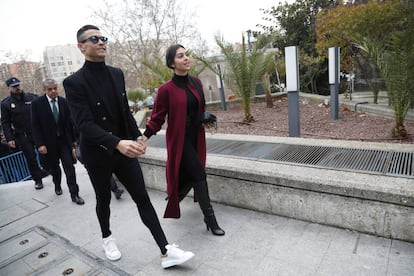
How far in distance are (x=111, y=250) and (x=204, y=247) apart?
2.97 ft

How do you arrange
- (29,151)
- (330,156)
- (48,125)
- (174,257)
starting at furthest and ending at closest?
(29,151)
(48,125)
(330,156)
(174,257)

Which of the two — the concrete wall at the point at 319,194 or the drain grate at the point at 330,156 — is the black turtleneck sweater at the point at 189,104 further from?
the drain grate at the point at 330,156

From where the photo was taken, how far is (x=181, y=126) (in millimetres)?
2832

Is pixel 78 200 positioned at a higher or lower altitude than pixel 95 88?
lower

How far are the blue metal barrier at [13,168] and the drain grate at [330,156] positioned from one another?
14.8 feet

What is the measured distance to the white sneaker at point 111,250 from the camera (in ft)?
8.82

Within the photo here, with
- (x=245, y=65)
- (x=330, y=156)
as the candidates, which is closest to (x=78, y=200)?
(x=330, y=156)

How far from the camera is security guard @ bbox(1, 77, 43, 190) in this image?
16.2 feet

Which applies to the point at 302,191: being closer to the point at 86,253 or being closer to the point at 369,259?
the point at 369,259

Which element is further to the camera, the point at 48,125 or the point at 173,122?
the point at 48,125

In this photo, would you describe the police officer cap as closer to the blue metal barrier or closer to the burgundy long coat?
the blue metal barrier

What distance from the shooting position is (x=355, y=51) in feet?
35.7

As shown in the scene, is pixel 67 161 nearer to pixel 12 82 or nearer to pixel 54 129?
pixel 54 129

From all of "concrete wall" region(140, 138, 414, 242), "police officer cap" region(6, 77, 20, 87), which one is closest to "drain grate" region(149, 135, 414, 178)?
"concrete wall" region(140, 138, 414, 242)
